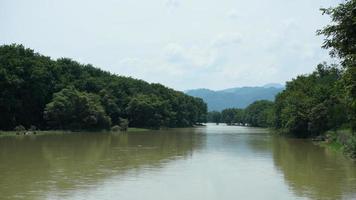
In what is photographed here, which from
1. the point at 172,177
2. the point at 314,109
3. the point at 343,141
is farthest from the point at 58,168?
the point at 314,109

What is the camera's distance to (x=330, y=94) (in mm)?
55750

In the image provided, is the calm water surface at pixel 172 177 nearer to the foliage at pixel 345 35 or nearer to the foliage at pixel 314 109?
the foliage at pixel 345 35

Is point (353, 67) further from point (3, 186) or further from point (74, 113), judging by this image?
point (74, 113)

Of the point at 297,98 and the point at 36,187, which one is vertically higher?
the point at 297,98

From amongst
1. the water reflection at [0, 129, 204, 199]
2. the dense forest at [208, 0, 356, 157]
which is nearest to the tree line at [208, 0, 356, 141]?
the dense forest at [208, 0, 356, 157]

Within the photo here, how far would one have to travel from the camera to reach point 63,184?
19.8m

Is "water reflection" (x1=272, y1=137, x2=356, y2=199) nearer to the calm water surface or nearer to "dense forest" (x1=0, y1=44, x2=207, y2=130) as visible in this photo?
the calm water surface

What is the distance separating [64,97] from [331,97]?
41.1 m

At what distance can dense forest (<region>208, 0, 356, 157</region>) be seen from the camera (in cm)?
1797

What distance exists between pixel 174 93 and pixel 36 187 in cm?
11525

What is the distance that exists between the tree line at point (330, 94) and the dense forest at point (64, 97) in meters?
30.6

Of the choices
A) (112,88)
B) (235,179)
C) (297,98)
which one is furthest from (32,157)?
(112,88)

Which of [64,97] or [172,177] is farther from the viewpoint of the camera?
[64,97]

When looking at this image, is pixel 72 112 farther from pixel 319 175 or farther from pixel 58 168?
pixel 319 175
